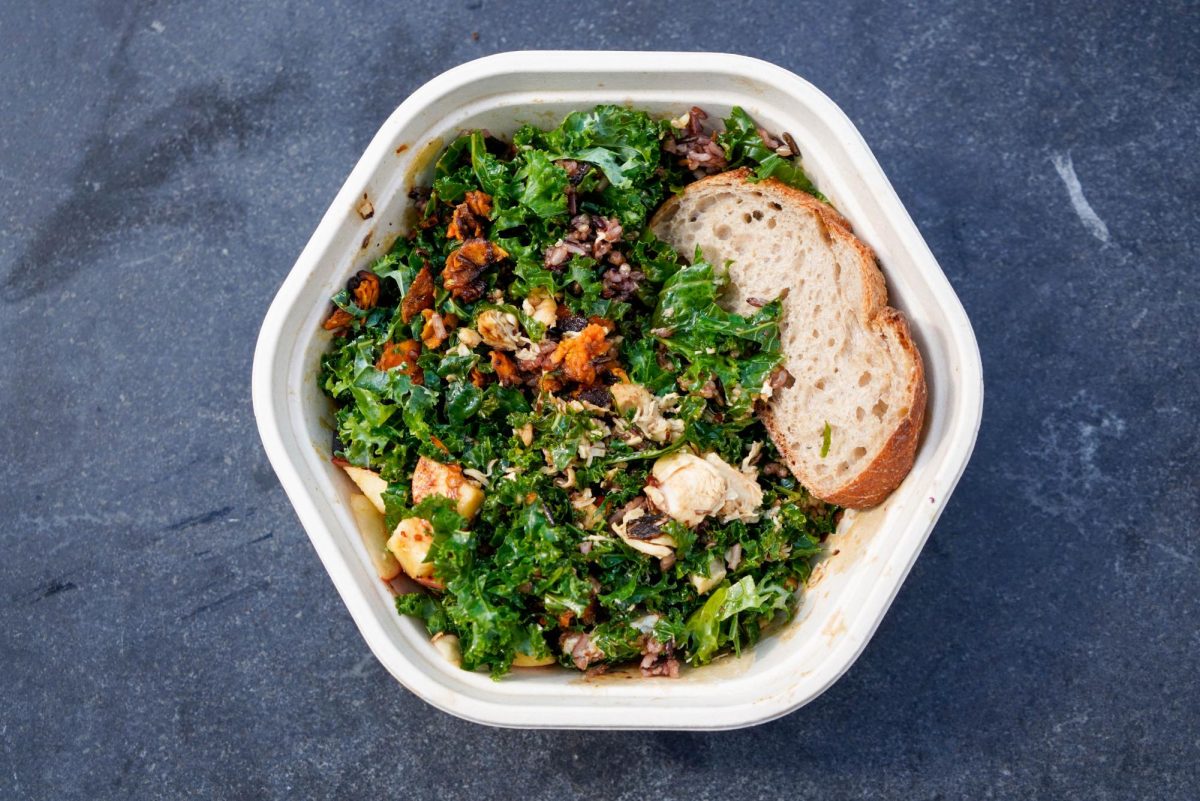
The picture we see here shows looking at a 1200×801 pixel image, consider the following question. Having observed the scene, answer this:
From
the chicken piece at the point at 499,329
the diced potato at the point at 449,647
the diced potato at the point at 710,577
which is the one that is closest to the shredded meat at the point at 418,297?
the chicken piece at the point at 499,329

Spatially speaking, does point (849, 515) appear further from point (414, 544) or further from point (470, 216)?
point (470, 216)

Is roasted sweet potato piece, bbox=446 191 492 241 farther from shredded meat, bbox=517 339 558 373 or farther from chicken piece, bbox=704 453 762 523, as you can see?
chicken piece, bbox=704 453 762 523

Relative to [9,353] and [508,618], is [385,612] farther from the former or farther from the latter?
[9,353]

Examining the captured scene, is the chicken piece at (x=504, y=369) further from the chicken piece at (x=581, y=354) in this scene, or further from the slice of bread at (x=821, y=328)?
the slice of bread at (x=821, y=328)

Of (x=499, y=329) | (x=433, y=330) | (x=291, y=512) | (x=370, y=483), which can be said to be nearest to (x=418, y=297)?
(x=433, y=330)

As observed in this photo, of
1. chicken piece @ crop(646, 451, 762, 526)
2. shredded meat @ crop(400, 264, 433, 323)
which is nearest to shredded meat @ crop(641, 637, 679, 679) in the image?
chicken piece @ crop(646, 451, 762, 526)

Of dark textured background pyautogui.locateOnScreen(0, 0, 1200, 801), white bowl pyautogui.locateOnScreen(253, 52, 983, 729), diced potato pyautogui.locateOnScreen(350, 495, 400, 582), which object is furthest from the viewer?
dark textured background pyautogui.locateOnScreen(0, 0, 1200, 801)
